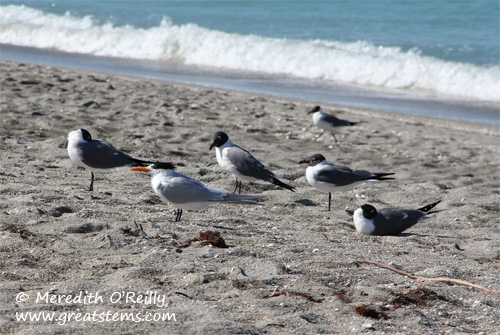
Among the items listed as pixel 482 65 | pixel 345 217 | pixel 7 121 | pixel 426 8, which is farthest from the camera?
pixel 426 8

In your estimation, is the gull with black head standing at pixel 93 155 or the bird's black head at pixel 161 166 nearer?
the bird's black head at pixel 161 166

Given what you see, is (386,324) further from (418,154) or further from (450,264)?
(418,154)

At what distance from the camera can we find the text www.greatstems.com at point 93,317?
2971mm

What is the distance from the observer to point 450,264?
4.32 m

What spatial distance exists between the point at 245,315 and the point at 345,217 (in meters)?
2.76

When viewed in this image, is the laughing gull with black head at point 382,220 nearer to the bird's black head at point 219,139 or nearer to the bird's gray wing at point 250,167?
the bird's gray wing at point 250,167

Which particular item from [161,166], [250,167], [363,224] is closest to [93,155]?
[161,166]

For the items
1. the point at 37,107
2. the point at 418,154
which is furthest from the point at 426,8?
the point at 37,107

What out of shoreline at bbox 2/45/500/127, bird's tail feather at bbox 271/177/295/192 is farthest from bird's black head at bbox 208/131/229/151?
shoreline at bbox 2/45/500/127

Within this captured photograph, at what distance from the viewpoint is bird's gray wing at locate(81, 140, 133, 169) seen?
18.3ft

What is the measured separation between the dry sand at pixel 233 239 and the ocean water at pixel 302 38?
6.69 m

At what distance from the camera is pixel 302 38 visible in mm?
19703

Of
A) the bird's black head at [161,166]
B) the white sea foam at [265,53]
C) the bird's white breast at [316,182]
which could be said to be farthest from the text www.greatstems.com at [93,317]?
the white sea foam at [265,53]

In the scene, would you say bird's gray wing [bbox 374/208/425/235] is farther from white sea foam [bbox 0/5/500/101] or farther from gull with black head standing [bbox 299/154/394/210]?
white sea foam [bbox 0/5/500/101]
